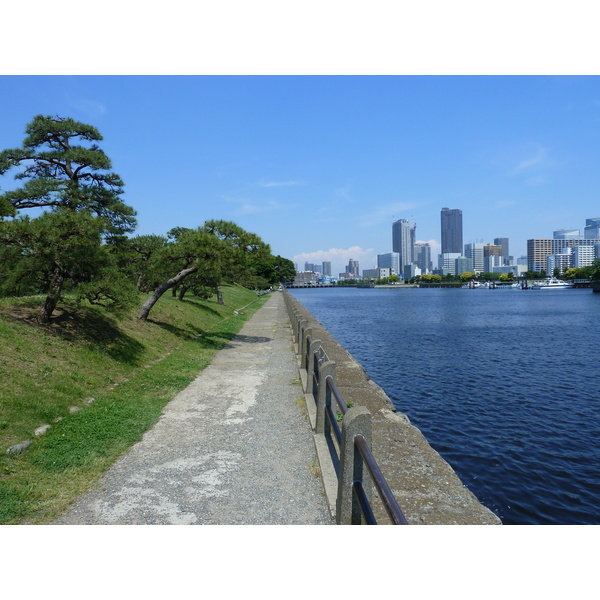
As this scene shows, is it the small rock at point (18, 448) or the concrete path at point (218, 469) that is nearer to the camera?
the concrete path at point (218, 469)

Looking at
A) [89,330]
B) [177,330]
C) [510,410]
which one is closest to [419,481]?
[510,410]

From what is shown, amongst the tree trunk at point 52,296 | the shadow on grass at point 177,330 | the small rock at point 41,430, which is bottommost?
the small rock at point 41,430

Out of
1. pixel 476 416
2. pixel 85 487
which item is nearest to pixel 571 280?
pixel 476 416

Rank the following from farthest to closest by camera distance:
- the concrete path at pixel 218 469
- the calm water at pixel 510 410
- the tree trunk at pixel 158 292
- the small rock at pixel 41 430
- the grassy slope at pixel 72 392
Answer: the tree trunk at pixel 158 292 → the calm water at pixel 510 410 → the small rock at pixel 41 430 → the grassy slope at pixel 72 392 → the concrete path at pixel 218 469

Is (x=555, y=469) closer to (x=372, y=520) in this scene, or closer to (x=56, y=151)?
(x=372, y=520)

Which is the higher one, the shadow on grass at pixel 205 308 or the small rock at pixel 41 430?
the shadow on grass at pixel 205 308

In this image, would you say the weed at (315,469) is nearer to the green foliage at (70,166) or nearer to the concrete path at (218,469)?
the concrete path at (218,469)

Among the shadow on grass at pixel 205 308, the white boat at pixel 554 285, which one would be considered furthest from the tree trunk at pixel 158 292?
the white boat at pixel 554 285

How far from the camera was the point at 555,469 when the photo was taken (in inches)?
371

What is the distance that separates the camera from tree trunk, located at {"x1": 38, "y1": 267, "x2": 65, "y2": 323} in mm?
11703

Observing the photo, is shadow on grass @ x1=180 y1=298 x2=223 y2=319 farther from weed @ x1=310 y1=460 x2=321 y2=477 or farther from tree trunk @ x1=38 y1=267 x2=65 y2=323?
weed @ x1=310 y1=460 x2=321 y2=477

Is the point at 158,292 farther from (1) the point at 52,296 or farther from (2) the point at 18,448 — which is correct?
(2) the point at 18,448

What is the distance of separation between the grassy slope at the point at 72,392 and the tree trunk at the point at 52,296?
27 cm

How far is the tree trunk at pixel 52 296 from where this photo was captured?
11.7 metres
